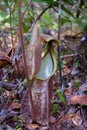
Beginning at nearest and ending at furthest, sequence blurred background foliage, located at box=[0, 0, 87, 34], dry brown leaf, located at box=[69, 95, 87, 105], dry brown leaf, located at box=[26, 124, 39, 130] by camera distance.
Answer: dry brown leaf, located at box=[26, 124, 39, 130], dry brown leaf, located at box=[69, 95, 87, 105], blurred background foliage, located at box=[0, 0, 87, 34]

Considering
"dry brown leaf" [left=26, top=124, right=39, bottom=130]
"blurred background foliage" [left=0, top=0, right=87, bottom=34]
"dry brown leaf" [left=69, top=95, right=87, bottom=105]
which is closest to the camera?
"dry brown leaf" [left=26, top=124, right=39, bottom=130]

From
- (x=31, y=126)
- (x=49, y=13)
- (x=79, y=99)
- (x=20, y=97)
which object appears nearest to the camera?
(x=31, y=126)

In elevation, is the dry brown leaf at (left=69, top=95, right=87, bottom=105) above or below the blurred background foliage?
below

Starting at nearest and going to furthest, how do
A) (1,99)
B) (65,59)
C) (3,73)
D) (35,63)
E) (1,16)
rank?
1. (35,63)
2. (1,99)
3. (3,73)
4. (65,59)
5. (1,16)

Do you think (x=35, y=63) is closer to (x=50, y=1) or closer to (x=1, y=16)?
(x=50, y=1)

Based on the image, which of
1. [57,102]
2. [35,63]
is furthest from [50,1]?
[57,102]

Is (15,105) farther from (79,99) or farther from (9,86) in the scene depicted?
(79,99)

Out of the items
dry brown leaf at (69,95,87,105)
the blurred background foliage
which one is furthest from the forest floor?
the blurred background foliage

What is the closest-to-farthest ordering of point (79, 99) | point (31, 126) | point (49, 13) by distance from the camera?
point (31, 126)
point (79, 99)
point (49, 13)

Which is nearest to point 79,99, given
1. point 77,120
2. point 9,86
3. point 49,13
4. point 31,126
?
point 77,120

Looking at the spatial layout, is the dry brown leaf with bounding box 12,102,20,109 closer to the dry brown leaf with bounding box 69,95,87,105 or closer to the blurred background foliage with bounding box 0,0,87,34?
the dry brown leaf with bounding box 69,95,87,105

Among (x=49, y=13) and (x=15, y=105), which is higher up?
(x=49, y=13)
